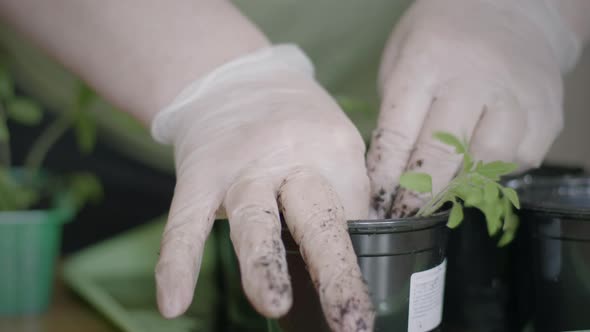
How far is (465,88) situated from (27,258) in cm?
65

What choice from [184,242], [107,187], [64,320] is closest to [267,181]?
[184,242]

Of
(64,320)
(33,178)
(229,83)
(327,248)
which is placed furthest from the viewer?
(33,178)

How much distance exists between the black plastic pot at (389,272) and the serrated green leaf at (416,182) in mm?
27

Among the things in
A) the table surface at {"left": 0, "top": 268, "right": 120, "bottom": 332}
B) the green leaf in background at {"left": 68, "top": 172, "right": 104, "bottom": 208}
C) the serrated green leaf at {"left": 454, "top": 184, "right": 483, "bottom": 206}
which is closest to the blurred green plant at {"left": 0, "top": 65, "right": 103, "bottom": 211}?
the green leaf in background at {"left": 68, "top": 172, "right": 104, "bottom": 208}

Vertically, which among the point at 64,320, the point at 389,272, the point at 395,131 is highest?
the point at 395,131

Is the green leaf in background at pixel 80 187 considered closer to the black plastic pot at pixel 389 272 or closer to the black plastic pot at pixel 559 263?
the black plastic pot at pixel 389 272

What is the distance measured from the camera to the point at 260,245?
495mm

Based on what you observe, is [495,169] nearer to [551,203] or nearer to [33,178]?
[551,203]

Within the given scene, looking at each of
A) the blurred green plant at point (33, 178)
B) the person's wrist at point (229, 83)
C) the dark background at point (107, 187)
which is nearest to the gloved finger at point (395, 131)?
the person's wrist at point (229, 83)

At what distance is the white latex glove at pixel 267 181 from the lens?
48 centimetres

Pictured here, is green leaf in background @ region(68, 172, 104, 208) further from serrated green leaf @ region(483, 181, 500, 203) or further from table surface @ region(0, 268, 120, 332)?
serrated green leaf @ region(483, 181, 500, 203)

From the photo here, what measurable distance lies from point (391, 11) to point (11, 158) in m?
0.89

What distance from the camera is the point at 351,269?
1.60 ft

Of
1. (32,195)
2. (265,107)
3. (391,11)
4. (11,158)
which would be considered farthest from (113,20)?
(11,158)
